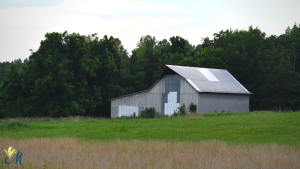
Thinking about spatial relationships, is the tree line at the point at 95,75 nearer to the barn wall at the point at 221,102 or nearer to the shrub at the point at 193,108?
the barn wall at the point at 221,102

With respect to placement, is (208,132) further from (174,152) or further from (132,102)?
(132,102)

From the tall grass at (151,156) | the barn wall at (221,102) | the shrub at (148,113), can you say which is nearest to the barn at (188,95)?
the barn wall at (221,102)

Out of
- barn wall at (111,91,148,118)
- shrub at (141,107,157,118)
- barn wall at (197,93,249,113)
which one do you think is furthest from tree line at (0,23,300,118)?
shrub at (141,107,157,118)

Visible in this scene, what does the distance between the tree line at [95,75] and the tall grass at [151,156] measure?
33.9m

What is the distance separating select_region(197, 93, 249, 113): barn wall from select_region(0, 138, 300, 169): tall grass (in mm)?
23331

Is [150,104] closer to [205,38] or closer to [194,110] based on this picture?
[194,110]

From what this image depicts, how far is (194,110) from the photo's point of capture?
39781 millimetres

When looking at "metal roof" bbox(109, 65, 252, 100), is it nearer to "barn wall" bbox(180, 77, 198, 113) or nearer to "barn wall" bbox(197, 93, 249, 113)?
"barn wall" bbox(180, 77, 198, 113)

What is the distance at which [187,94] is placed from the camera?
40969 millimetres

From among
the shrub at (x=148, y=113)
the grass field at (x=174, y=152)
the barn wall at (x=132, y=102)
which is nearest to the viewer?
the grass field at (x=174, y=152)

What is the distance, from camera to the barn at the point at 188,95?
133 feet

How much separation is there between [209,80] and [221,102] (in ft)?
11.0

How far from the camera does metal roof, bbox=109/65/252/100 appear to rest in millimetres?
41287

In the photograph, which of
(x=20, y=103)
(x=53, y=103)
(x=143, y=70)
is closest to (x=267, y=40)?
(x=143, y=70)
